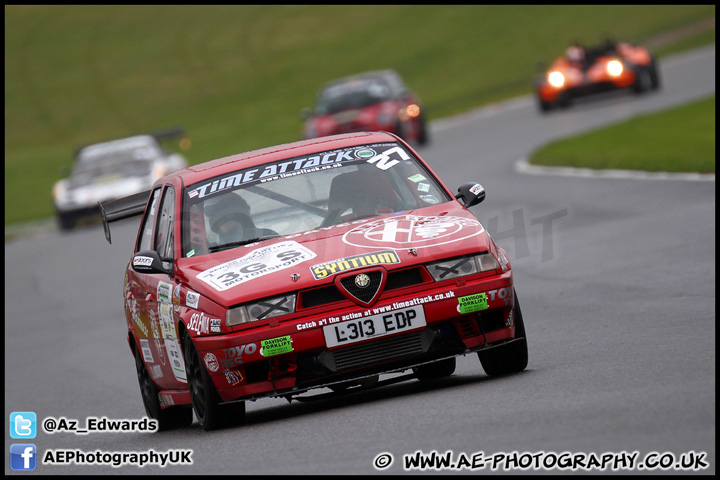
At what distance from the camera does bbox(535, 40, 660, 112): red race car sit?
32781 millimetres

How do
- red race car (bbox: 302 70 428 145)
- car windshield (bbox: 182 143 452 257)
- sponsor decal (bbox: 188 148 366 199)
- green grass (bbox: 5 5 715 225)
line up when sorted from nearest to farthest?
car windshield (bbox: 182 143 452 257), sponsor decal (bbox: 188 148 366 199), red race car (bbox: 302 70 428 145), green grass (bbox: 5 5 715 225)

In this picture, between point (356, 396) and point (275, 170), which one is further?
point (275, 170)

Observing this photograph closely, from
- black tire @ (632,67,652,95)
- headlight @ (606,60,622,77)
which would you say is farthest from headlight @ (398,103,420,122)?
black tire @ (632,67,652,95)

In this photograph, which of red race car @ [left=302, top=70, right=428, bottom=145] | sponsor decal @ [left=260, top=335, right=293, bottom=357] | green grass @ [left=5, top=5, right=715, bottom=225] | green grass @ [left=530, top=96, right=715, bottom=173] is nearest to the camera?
sponsor decal @ [left=260, top=335, right=293, bottom=357]

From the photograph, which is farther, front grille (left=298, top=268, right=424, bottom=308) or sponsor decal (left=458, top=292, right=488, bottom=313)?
sponsor decal (left=458, top=292, right=488, bottom=313)

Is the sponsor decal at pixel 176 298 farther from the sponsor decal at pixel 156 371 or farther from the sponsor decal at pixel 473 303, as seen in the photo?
the sponsor decal at pixel 473 303

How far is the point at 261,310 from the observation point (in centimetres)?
732

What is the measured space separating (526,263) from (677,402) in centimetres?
840

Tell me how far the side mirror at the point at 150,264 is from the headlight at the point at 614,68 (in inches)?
1016

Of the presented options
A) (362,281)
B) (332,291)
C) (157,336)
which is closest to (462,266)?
(362,281)

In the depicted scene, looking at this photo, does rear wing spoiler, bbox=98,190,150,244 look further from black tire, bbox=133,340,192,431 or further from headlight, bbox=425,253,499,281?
headlight, bbox=425,253,499,281

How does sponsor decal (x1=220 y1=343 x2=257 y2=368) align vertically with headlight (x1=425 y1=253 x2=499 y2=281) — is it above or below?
below

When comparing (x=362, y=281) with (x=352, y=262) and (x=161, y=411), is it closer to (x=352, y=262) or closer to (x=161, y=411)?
(x=352, y=262)

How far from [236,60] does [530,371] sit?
198 feet
